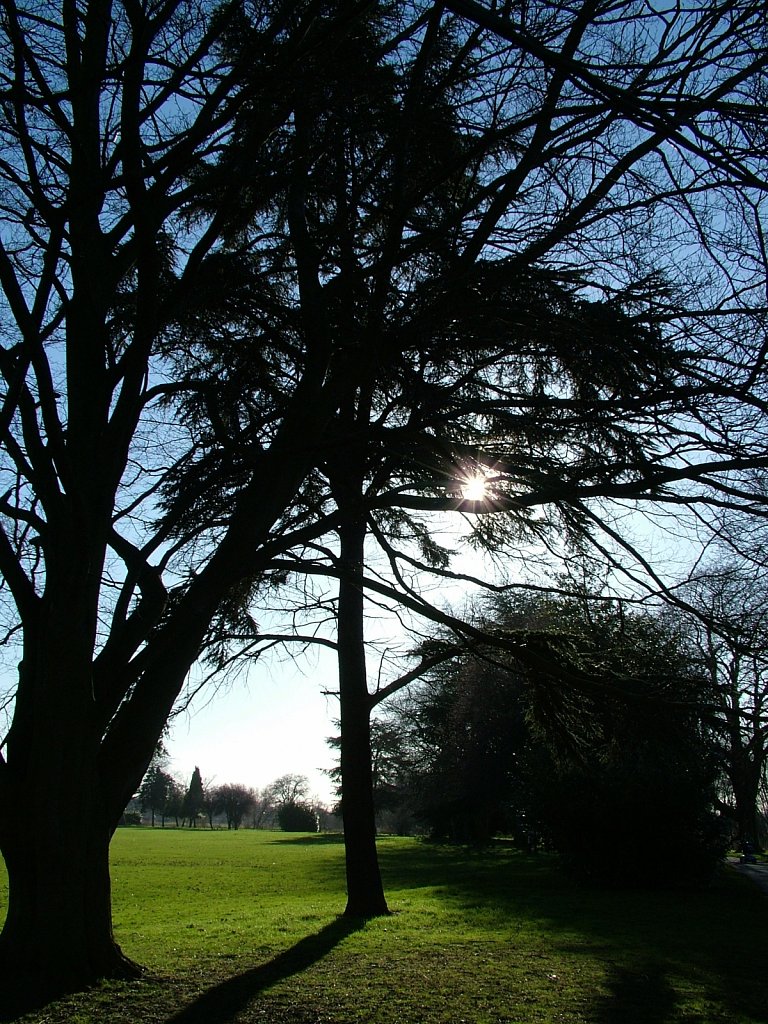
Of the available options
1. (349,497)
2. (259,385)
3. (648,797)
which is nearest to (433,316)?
(259,385)

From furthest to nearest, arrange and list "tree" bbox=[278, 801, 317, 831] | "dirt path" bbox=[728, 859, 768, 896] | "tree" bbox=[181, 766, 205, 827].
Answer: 1. "tree" bbox=[181, 766, 205, 827]
2. "tree" bbox=[278, 801, 317, 831]
3. "dirt path" bbox=[728, 859, 768, 896]

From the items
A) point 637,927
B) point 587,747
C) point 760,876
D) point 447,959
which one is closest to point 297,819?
point 760,876

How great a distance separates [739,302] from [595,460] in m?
1.50

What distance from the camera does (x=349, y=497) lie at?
822 cm

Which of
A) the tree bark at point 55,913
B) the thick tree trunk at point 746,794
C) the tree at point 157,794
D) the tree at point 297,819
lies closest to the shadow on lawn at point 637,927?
the thick tree trunk at point 746,794

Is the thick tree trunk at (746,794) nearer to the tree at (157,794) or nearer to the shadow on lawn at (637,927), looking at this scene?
the shadow on lawn at (637,927)

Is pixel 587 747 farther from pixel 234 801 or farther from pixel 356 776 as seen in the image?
pixel 234 801

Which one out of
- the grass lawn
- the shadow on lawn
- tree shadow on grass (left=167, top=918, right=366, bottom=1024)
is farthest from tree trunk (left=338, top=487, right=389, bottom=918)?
the shadow on lawn

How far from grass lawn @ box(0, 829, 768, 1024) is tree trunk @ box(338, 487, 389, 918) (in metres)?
0.46

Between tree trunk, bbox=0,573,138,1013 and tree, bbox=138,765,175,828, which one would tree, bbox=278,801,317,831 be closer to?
tree, bbox=138,765,175,828

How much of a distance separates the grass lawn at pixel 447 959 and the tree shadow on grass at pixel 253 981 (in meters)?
0.02

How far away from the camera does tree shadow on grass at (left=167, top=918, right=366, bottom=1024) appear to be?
507 centimetres

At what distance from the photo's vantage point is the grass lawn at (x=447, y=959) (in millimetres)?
5352

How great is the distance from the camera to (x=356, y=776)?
36.4 feet
